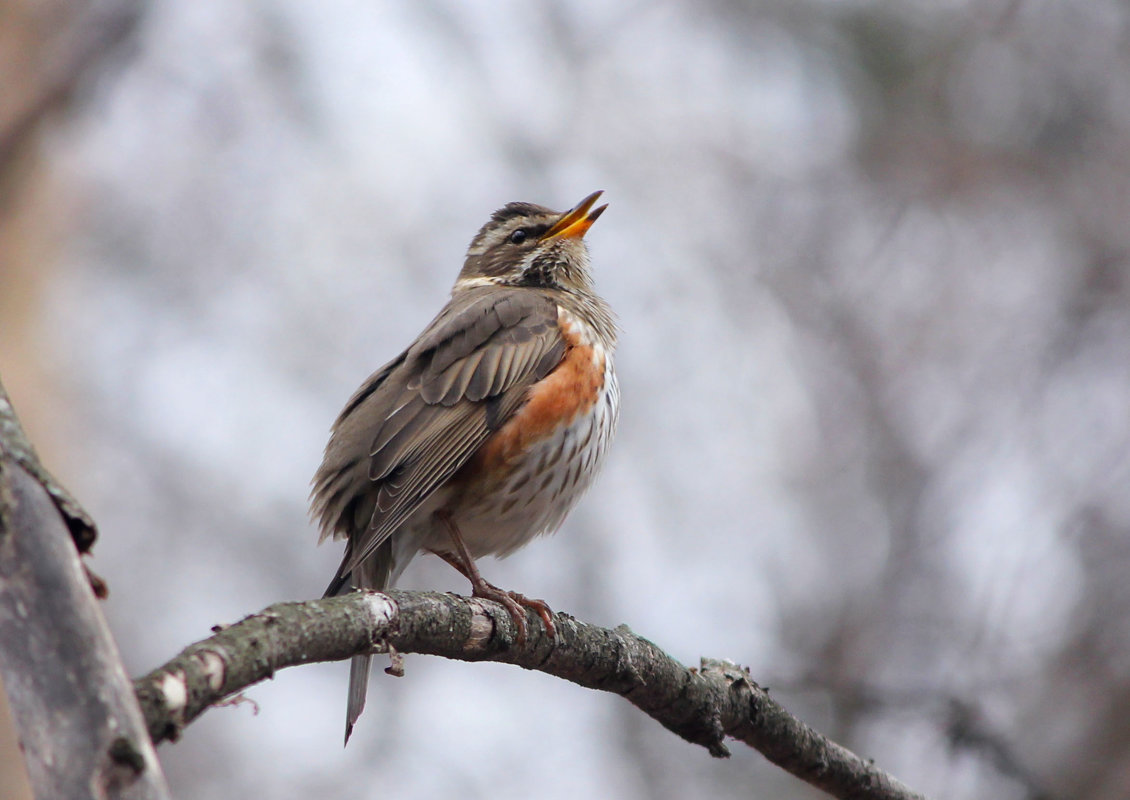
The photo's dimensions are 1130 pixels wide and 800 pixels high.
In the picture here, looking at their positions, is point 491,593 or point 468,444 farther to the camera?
point 468,444

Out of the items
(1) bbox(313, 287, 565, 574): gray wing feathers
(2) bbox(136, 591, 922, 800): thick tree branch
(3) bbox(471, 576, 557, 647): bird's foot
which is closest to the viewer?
(2) bbox(136, 591, 922, 800): thick tree branch

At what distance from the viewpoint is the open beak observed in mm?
6750

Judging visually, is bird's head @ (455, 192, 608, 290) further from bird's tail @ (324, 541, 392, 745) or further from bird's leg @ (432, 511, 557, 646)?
bird's tail @ (324, 541, 392, 745)

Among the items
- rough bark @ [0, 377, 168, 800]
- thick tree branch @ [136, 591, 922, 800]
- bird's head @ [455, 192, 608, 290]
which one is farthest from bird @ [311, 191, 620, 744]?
rough bark @ [0, 377, 168, 800]

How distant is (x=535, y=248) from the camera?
690cm

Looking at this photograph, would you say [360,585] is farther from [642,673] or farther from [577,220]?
[577,220]

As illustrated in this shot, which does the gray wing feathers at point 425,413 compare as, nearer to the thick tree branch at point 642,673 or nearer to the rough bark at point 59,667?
the thick tree branch at point 642,673

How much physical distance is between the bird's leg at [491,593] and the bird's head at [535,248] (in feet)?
6.56

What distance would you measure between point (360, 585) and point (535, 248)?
8.48ft

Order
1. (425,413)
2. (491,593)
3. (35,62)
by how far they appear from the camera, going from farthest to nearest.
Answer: (35,62), (425,413), (491,593)

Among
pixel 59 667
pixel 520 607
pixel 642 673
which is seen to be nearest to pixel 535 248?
pixel 520 607

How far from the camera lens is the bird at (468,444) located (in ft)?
16.5

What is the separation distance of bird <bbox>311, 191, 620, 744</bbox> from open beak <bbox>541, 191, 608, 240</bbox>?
1026mm

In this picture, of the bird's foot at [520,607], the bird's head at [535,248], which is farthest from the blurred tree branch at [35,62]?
the bird's foot at [520,607]
